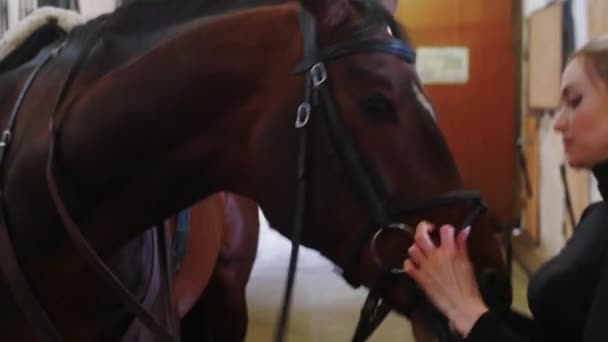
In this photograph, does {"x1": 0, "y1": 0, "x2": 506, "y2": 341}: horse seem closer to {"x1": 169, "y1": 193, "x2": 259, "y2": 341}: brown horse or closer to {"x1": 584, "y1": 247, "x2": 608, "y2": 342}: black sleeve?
{"x1": 584, "y1": 247, "x2": 608, "y2": 342}: black sleeve

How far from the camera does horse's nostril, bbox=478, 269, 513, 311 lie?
893 mm

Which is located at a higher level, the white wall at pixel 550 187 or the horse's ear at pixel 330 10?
the horse's ear at pixel 330 10

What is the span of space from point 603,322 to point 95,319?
0.69 metres

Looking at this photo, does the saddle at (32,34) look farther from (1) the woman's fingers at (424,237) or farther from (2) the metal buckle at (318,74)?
(1) the woman's fingers at (424,237)

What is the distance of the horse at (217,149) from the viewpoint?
35.3 inches

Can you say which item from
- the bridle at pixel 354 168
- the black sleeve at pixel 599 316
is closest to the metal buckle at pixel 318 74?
the bridle at pixel 354 168

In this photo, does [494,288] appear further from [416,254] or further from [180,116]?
[180,116]

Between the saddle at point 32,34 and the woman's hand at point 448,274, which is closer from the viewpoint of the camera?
the woman's hand at point 448,274

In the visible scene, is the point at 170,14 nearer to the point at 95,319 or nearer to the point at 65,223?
the point at 65,223

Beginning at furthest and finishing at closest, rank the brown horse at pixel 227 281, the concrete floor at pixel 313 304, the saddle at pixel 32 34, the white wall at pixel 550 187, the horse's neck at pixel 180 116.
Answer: the white wall at pixel 550 187, the concrete floor at pixel 313 304, the brown horse at pixel 227 281, the saddle at pixel 32 34, the horse's neck at pixel 180 116

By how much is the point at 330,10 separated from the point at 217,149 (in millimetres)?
232

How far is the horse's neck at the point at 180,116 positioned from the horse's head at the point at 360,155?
3 cm

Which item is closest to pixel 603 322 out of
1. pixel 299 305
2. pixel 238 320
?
pixel 238 320

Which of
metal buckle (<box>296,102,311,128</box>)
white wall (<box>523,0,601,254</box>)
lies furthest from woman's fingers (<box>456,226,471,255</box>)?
white wall (<box>523,0,601,254</box>)
